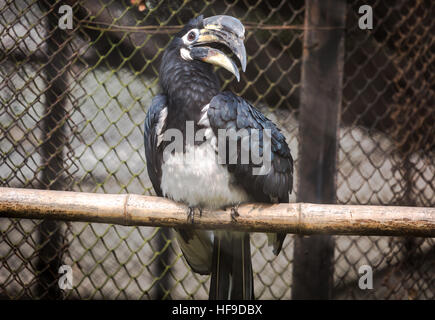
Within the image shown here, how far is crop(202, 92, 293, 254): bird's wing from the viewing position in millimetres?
870

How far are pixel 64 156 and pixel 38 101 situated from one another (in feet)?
0.61

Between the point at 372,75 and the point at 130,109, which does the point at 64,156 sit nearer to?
the point at 130,109

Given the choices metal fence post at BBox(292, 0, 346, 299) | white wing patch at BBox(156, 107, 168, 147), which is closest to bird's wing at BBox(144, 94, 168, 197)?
white wing patch at BBox(156, 107, 168, 147)

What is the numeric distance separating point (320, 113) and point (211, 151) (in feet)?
1.20

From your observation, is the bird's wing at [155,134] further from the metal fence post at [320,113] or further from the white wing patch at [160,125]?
the metal fence post at [320,113]

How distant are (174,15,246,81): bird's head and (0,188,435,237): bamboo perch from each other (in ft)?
0.97

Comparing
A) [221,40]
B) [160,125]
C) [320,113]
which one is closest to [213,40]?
[221,40]

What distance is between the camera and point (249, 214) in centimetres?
84

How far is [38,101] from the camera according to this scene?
126 cm

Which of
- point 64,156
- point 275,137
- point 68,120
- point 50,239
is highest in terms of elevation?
point 68,120

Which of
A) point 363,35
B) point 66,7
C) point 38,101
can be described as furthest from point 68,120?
point 363,35

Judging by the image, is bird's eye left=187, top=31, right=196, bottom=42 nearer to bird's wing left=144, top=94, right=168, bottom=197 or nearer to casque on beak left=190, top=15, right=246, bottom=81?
casque on beak left=190, top=15, right=246, bottom=81

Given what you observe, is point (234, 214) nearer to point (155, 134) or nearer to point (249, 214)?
point (249, 214)

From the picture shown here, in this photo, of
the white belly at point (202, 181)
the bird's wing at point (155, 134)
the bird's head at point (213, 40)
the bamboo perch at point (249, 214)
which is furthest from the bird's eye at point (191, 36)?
the bamboo perch at point (249, 214)
